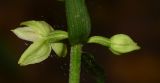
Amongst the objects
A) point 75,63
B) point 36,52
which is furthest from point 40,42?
point 75,63

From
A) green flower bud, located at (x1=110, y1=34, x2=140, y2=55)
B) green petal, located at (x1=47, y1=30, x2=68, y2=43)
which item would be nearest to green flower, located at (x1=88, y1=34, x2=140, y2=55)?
green flower bud, located at (x1=110, y1=34, x2=140, y2=55)

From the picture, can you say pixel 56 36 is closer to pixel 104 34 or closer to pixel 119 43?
pixel 119 43

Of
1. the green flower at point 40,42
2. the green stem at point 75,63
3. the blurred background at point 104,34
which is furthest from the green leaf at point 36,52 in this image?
the blurred background at point 104,34

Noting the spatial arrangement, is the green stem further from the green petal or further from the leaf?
the leaf

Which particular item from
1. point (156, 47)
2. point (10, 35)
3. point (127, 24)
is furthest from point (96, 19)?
point (10, 35)

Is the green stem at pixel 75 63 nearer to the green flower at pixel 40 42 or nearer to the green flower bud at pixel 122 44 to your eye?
the green flower at pixel 40 42

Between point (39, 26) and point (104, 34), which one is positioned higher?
point (39, 26)
